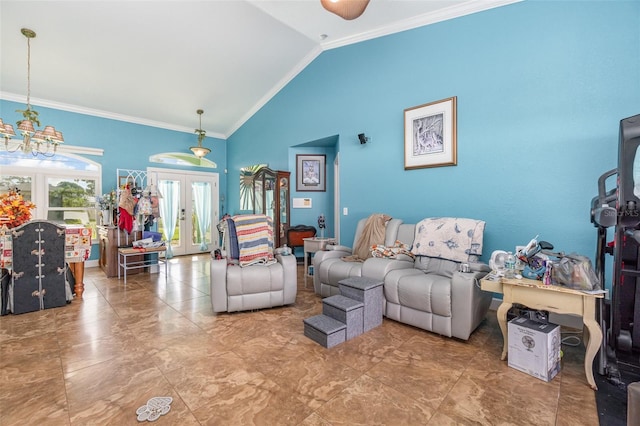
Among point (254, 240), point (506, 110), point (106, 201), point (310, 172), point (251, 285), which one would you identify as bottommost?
point (251, 285)

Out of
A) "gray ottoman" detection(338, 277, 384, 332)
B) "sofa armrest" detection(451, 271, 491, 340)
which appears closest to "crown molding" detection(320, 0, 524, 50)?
"sofa armrest" detection(451, 271, 491, 340)

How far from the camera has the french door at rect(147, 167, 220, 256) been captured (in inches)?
262

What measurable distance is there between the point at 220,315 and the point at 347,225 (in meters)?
2.32

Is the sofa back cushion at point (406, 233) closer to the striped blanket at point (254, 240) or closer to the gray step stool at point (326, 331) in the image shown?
the gray step stool at point (326, 331)

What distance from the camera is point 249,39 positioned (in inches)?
158

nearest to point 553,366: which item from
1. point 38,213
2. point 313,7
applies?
point 313,7

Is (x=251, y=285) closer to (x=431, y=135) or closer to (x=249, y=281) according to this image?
(x=249, y=281)

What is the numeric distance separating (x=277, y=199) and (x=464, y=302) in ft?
12.2

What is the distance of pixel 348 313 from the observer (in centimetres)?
237

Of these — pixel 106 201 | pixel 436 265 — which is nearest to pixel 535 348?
pixel 436 265

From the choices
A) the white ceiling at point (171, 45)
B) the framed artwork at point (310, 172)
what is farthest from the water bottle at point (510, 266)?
the framed artwork at point (310, 172)

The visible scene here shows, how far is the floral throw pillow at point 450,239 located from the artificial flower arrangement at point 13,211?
4.62 metres

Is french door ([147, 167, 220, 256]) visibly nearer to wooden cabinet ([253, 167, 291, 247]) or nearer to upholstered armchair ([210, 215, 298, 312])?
wooden cabinet ([253, 167, 291, 247])

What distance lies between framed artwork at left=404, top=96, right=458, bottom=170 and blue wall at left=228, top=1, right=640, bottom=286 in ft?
0.29
